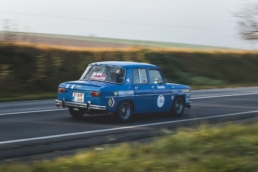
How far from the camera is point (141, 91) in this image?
14.4m

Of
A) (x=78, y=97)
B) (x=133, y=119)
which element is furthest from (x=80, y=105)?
(x=133, y=119)

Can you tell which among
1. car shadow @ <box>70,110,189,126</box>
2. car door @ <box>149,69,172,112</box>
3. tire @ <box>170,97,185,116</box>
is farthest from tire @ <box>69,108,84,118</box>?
tire @ <box>170,97,185,116</box>

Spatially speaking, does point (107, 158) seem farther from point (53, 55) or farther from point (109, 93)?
point (53, 55)

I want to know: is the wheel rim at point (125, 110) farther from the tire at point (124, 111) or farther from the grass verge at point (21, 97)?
the grass verge at point (21, 97)

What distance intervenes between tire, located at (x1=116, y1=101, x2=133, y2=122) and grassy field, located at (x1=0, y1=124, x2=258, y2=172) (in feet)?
11.7

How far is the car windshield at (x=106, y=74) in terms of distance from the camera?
46.0ft

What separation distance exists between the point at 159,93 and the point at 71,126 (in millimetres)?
3039

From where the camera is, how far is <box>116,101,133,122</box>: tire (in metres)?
13.8

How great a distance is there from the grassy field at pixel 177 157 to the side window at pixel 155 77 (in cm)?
453

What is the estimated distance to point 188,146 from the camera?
9.19m

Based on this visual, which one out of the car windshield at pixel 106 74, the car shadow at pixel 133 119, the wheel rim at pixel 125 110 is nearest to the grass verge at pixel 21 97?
the car shadow at pixel 133 119

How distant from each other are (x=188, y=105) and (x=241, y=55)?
29661mm

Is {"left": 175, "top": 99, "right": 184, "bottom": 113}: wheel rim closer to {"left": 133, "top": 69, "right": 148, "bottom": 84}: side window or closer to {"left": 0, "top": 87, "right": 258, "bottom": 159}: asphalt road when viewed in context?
{"left": 0, "top": 87, "right": 258, "bottom": 159}: asphalt road

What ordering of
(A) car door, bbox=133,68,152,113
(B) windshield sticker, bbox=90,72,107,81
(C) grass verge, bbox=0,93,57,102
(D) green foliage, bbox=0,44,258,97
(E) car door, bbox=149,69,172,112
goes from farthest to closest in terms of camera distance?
1. (D) green foliage, bbox=0,44,258,97
2. (C) grass verge, bbox=0,93,57,102
3. (E) car door, bbox=149,69,172,112
4. (A) car door, bbox=133,68,152,113
5. (B) windshield sticker, bbox=90,72,107,81
